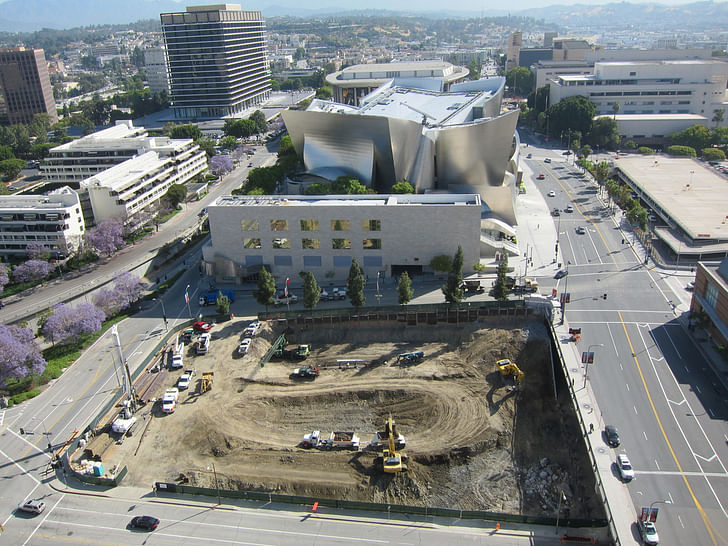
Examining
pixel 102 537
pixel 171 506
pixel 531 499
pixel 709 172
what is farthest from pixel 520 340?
pixel 709 172

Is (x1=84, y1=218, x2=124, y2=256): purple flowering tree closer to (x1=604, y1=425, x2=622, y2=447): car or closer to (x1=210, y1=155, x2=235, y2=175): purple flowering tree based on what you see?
(x1=210, y1=155, x2=235, y2=175): purple flowering tree

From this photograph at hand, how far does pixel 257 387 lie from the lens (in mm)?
47375

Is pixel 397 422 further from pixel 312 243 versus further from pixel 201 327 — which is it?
pixel 312 243

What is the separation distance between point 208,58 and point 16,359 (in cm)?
12730

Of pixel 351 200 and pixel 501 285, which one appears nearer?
pixel 501 285

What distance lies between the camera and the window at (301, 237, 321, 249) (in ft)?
204

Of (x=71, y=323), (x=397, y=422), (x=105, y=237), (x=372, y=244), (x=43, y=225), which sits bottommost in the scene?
(x=397, y=422)

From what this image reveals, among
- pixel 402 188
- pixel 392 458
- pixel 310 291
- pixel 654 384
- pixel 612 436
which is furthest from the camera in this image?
pixel 402 188

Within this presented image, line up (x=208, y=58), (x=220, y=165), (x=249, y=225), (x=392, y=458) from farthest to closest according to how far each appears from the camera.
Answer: (x=208, y=58) → (x=220, y=165) → (x=249, y=225) → (x=392, y=458)

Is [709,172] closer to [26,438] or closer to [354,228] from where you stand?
[354,228]

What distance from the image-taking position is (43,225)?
7038cm

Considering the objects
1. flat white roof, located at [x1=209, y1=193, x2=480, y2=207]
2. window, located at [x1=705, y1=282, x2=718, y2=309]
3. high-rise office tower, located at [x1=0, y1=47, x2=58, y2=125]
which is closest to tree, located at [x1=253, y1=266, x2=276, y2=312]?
flat white roof, located at [x1=209, y1=193, x2=480, y2=207]

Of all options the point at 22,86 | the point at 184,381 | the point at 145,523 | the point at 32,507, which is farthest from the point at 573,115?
the point at 22,86

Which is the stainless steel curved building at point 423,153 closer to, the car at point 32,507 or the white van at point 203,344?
the white van at point 203,344
